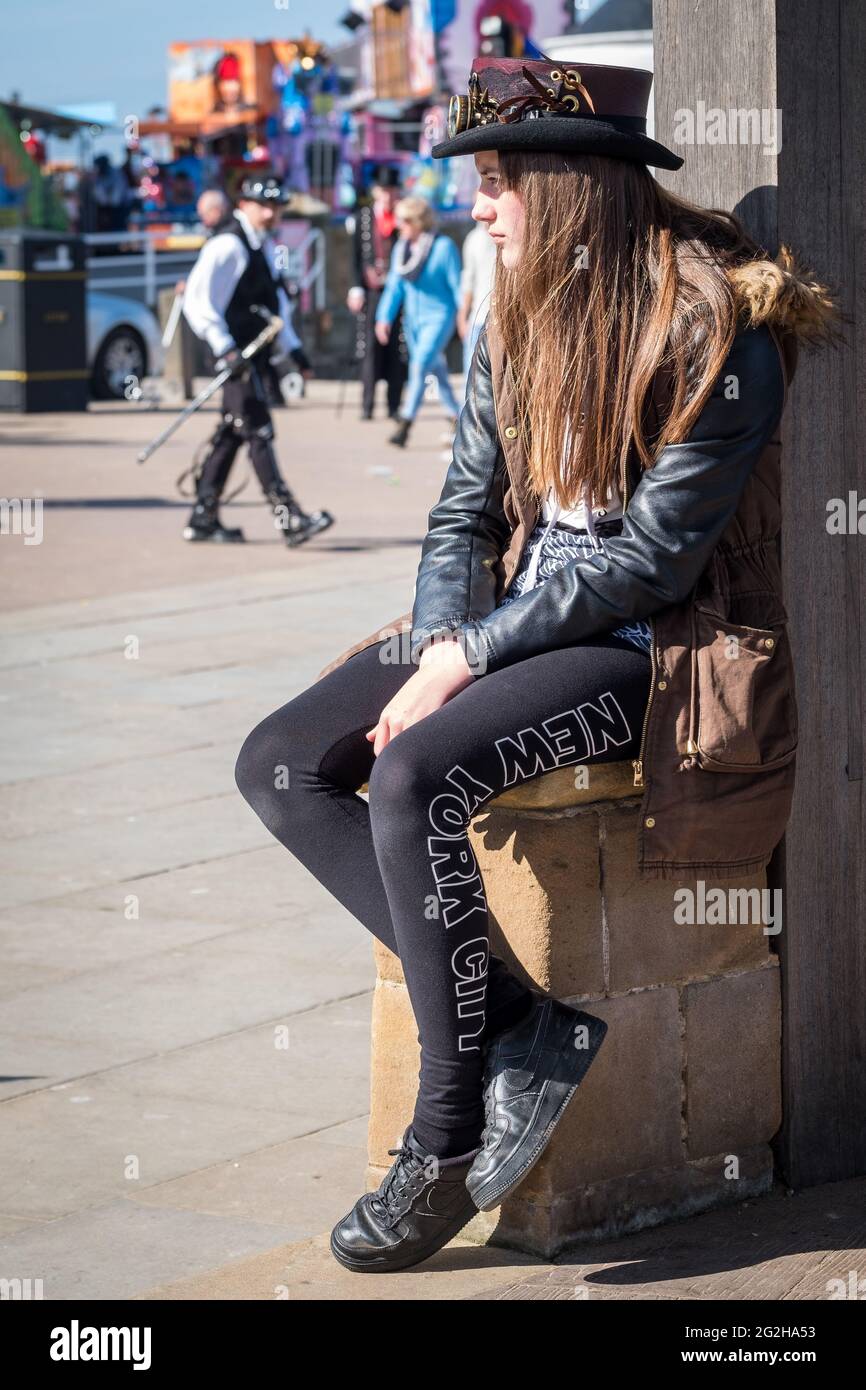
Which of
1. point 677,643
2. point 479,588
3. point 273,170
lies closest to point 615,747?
point 677,643

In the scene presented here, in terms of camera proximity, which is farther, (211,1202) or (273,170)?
(273,170)

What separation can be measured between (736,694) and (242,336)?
8864 mm

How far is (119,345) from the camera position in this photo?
885 inches

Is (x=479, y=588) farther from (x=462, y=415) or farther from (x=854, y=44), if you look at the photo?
(x=854, y=44)

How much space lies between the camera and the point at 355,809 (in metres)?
3.24

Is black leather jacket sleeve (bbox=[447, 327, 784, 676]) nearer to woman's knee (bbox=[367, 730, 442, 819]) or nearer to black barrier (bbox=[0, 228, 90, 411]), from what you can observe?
woman's knee (bbox=[367, 730, 442, 819])

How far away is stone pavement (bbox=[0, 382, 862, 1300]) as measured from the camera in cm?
312

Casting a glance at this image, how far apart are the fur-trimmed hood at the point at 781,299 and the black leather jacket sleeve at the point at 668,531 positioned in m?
0.04

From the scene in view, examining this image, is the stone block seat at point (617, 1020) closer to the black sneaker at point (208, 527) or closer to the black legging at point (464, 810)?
the black legging at point (464, 810)

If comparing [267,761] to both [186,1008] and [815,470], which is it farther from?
[186,1008]

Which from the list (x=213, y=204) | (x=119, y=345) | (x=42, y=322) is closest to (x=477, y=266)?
(x=213, y=204)

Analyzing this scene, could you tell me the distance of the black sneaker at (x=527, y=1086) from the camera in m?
2.94

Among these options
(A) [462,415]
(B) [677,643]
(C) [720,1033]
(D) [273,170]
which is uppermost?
(D) [273,170]
